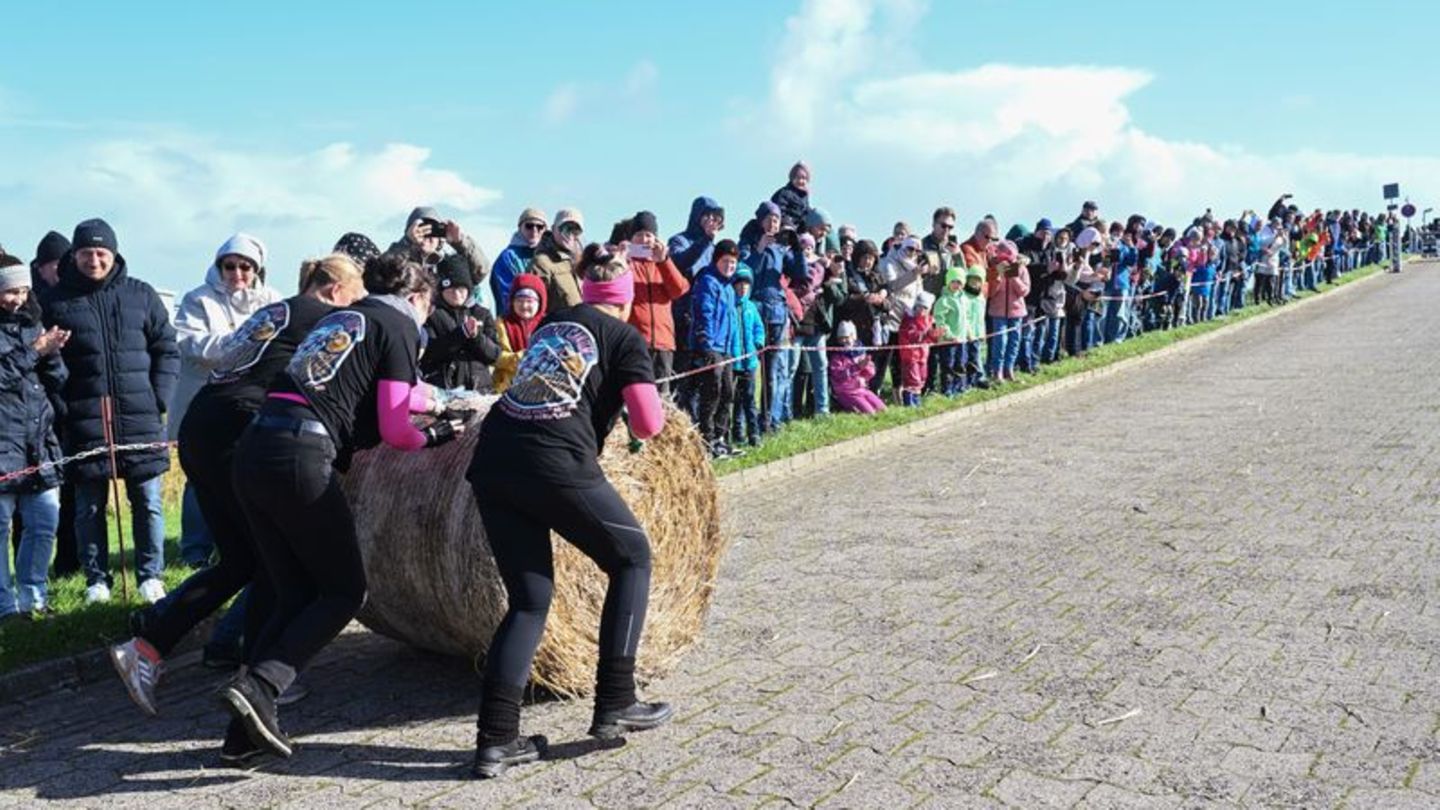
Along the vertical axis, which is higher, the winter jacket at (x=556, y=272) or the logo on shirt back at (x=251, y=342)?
the winter jacket at (x=556, y=272)

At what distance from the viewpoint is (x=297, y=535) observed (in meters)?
5.25

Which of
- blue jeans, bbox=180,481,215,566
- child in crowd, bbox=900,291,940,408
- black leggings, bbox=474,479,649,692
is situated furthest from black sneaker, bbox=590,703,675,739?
child in crowd, bbox=900,291,940,408

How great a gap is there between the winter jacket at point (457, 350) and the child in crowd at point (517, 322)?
12 centimetres

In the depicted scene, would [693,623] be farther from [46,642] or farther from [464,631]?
[46,642]

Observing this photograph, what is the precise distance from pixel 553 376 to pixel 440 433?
2.43 feet

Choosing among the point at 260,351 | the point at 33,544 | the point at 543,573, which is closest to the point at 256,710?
the point at 543,573

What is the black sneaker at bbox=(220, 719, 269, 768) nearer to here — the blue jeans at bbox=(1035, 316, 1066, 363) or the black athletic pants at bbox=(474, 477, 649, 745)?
the black athletic pants at bbox=(474, 477, 649, 745)

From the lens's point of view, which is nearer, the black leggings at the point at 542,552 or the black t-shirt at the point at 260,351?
the black leggings at the point at 542,552

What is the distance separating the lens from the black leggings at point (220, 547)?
5910mm

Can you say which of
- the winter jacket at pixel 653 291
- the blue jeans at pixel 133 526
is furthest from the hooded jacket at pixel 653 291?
the blue jeans at pixel 133 526

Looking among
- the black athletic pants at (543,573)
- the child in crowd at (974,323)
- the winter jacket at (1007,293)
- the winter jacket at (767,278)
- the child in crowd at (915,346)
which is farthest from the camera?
the winter jacket at (1007,293)

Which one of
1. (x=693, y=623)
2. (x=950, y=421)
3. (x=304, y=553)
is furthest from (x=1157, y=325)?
(x=304, y=553)

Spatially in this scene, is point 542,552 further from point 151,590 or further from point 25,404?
point 25,404

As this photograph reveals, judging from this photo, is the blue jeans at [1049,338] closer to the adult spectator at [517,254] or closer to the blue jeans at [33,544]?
the adult spectator at [517,254]
